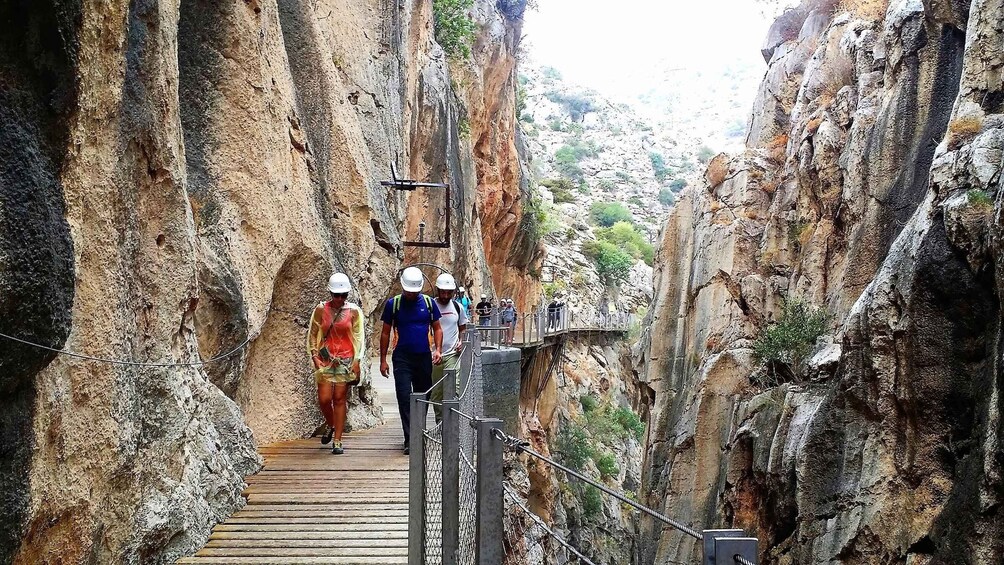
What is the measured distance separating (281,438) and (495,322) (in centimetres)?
903

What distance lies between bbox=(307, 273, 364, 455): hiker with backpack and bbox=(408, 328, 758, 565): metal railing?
1381 mm

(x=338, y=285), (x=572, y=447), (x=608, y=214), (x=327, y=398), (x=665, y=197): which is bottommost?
(x=572, y=447)

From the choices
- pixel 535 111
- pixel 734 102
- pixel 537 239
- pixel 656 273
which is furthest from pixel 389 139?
pixel 734 102

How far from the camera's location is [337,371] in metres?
6.79

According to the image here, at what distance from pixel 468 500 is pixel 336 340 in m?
3.50

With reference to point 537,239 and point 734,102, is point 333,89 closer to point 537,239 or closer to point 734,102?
point 537,239

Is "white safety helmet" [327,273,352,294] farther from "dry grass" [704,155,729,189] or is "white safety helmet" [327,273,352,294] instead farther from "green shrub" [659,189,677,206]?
"green shrub" [659,189,677,206]

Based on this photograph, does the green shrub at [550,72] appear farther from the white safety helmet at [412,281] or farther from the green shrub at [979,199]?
the white safety helmet at [412,281]

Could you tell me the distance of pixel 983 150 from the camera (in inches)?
309

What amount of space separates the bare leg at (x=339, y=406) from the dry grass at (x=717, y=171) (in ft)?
43.7

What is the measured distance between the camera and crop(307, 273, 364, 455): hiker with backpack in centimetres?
678

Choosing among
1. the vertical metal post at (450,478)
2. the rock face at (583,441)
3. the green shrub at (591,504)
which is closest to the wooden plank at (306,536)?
the vertical metal post at (450,478)

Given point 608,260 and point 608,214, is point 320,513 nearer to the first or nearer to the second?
point 608,260

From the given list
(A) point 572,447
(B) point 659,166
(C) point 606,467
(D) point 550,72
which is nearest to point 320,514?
(A) point 572,447
